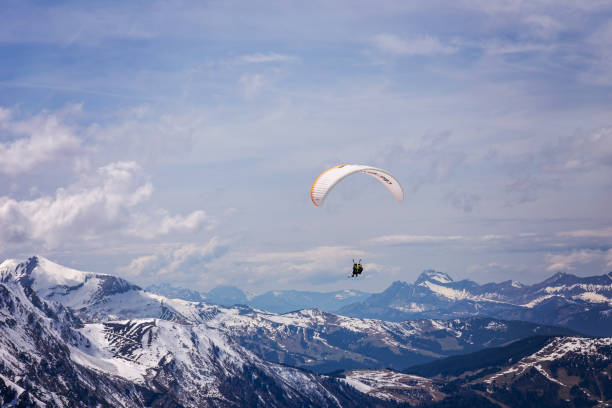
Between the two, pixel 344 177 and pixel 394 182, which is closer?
pixel 344 177

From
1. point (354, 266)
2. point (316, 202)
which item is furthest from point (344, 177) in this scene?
point (354, 266)

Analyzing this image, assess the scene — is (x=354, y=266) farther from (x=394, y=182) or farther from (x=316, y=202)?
(x=394, y=182)

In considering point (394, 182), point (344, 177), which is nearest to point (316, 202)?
point (344, 177)

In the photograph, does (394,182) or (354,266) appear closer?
(354,266)

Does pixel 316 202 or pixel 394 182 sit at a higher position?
pixel 394 182

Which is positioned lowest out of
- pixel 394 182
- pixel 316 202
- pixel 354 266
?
pixel 354 266

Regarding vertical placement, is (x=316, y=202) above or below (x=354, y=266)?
above
